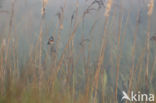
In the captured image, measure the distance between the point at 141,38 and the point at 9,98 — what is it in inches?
105

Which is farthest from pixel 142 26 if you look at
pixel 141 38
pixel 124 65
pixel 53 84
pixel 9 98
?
pixel 9 98

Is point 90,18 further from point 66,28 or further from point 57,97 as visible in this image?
point 57,97

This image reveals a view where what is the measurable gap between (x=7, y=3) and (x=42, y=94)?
2464 millimetres

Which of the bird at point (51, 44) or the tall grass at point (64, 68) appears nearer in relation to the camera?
the tall grass at point (64, 68)

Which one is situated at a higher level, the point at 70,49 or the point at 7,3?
the point at 7,3

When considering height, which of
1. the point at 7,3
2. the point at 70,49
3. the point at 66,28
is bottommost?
the point at 70,49

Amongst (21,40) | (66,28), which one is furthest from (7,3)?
(66,28)

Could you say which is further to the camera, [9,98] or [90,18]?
[90,18]

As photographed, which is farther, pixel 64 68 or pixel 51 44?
pixel 64 68

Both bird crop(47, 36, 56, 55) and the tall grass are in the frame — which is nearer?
the tall grass

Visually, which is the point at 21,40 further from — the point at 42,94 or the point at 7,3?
the point at 42,94

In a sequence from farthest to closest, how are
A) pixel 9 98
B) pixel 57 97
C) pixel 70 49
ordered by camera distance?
pixel 70 49, pixel 57 97, pixel 9 98

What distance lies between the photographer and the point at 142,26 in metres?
3.80

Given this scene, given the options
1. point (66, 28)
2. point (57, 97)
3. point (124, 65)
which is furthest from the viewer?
point (66, 28)
